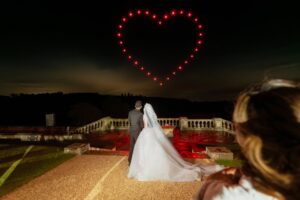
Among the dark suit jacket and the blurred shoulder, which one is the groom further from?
the blurred shoulder

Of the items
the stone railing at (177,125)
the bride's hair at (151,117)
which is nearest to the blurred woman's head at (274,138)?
the bride's hair at (151,117)

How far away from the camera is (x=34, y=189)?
6.16 m

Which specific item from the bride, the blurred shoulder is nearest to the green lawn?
the bride

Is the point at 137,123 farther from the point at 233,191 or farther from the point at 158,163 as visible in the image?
the point at 233,191

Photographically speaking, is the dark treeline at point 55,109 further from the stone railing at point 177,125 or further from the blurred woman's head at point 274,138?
the blurred woman's head at point 274,138

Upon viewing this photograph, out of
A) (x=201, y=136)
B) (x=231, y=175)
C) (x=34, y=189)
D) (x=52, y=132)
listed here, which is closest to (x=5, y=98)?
(x=52, y=132)

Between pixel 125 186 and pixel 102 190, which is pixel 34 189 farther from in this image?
pixel 125 186

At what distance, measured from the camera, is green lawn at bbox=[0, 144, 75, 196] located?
6.86 metres

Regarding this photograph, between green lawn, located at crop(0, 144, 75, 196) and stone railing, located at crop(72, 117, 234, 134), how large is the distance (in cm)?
577

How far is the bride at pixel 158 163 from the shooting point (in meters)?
6.81

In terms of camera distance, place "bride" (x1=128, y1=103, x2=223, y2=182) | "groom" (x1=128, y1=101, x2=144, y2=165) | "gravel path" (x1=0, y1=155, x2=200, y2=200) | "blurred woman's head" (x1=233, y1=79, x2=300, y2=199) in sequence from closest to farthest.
Answer: "blurred woman's head" (x1=233, y1=79, x2=300, y2=199) → "gravel path" (x1=0, y1=155, x2=200, y2=200) → "bride" (x1=128, y1=103, x2=223, y2=182) → "groom" (x1=128, y1=101, x2=144, y2=165)

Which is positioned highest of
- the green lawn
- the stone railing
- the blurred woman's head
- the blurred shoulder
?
the blurred woman's head

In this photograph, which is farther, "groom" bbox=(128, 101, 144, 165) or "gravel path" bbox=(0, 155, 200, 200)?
"groom" bbox=(128, 101, 144, 165)

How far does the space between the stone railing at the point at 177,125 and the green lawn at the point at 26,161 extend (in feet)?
18.9
